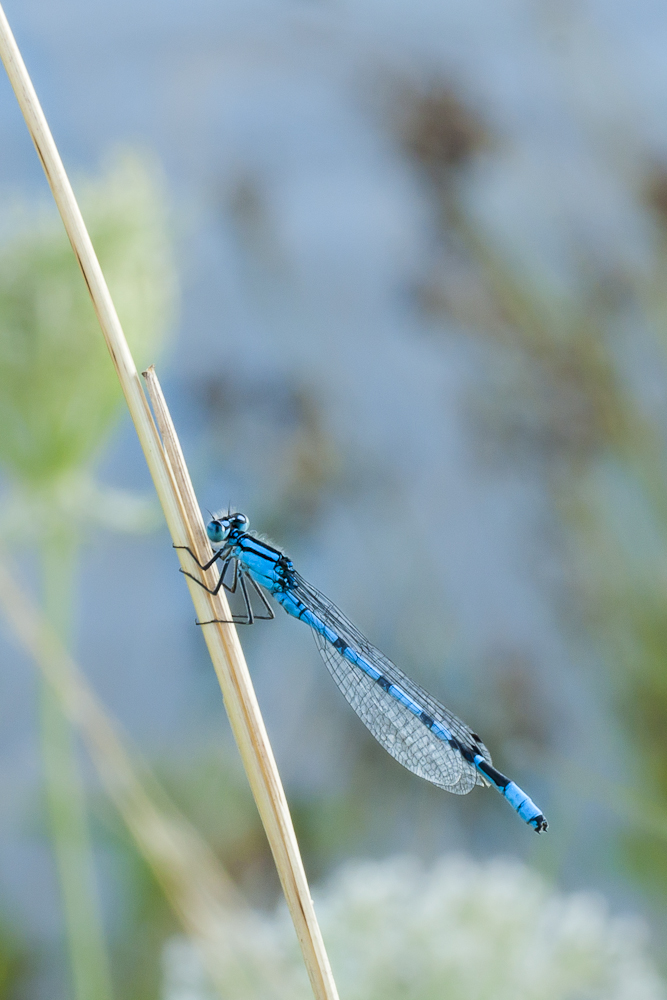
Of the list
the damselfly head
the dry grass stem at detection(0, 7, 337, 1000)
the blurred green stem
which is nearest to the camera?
the dry grass stem at detection(0, 7, 337, 1000)

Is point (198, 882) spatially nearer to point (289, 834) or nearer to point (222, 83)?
point (289, 834)

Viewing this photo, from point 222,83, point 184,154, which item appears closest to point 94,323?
point 184,154

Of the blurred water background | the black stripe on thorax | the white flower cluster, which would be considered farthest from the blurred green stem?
the black stripe on thorax

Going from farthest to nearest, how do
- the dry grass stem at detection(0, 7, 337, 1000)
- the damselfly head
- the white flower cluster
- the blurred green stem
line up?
1. the blurred green stem
2. the white flower cluster
3. the damselfly head
4. the dry grass stem at detection(0, 7, 337, 1000)

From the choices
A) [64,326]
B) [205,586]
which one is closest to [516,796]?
[205,586]

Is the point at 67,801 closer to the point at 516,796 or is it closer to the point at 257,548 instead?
the point at 257,548

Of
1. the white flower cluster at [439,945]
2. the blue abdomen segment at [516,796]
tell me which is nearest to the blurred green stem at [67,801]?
the white flower cluster at [439,945]

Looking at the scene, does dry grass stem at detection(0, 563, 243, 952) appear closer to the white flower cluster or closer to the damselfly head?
the white flower cluster
